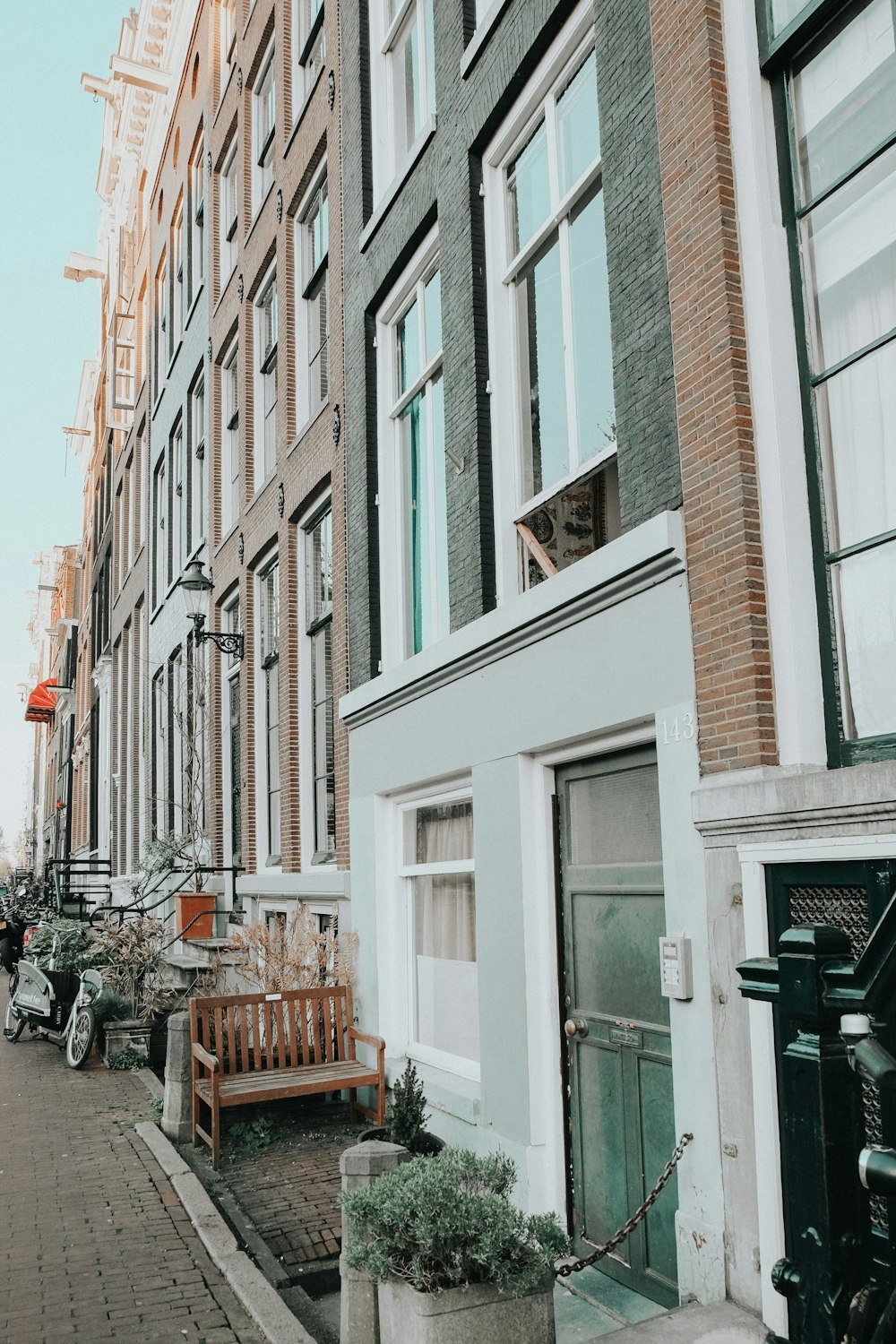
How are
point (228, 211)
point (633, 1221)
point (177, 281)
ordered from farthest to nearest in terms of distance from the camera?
point (177, 281), point (228, 211), point (633, 1221)

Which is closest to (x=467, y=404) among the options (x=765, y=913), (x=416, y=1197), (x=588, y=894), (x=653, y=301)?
(x=653, y=301)

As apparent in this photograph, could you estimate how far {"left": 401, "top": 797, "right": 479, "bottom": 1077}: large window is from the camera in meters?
7.91

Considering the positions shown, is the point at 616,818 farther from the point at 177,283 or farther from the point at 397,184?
the point at 177,283

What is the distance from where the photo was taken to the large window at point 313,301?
12609mm

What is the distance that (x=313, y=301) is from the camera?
13.1 m

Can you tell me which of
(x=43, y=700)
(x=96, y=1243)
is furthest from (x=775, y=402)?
(x=43, y=700)

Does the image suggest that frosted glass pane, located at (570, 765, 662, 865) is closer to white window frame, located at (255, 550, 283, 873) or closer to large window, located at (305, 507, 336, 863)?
large window, located at (305, 507, 336, 863)

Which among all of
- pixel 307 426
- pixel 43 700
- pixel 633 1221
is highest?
pixel 43 700

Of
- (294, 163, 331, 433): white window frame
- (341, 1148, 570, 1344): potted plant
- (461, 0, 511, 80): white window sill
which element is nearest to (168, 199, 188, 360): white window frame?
(294, 163, 331, 433): white window frame

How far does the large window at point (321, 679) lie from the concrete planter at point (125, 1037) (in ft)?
8.30

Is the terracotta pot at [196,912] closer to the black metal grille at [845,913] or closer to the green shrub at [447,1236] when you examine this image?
the green shrub at [447,1236]

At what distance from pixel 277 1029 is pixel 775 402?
20.8 ft

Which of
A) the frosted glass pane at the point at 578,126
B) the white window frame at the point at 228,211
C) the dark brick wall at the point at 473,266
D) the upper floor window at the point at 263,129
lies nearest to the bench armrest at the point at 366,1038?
the dark brick wall at the point at 473,266

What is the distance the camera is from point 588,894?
6184 millimetres
